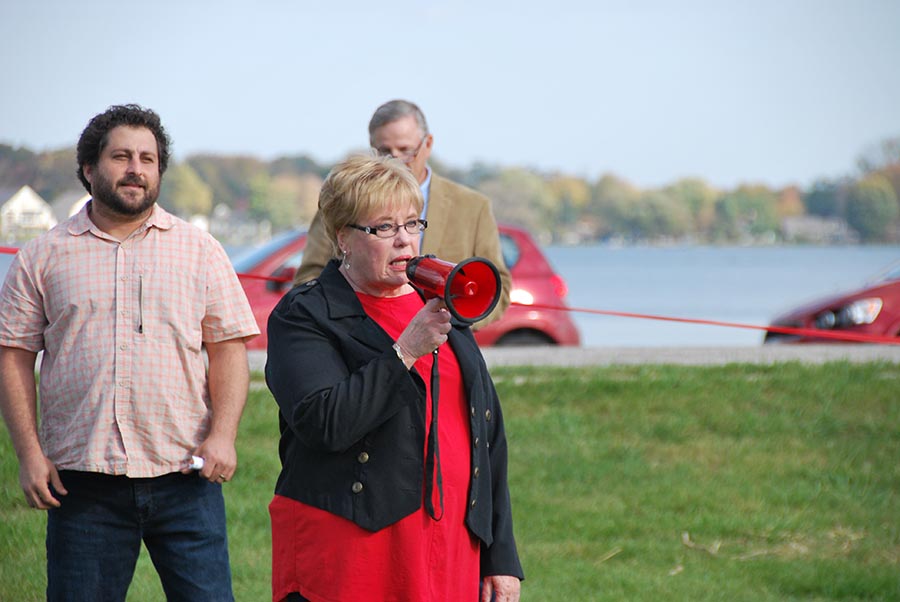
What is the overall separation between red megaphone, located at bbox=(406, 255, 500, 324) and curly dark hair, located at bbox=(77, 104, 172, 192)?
134cm

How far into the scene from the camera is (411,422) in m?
3.04

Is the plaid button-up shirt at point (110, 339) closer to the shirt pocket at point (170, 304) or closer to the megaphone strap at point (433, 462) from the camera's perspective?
the shirt pocket at point (170, 304)

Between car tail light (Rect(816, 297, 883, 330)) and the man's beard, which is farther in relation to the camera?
car tail light (Rect(816, 297, 883, 330))

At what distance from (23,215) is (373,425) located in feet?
12.2

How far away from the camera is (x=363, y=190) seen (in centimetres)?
306

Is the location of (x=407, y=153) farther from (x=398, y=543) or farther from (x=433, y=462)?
(x=398, y=543)

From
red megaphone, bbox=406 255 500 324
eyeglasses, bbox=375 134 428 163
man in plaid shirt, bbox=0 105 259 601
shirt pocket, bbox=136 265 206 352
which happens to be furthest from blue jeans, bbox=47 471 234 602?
eyeglasses, bbox=375 134 428 163

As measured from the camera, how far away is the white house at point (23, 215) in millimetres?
5547

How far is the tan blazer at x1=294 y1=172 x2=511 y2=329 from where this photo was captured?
16.7 feet

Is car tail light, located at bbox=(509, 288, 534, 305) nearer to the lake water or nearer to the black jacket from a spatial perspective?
the lake water

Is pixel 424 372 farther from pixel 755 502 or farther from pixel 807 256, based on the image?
pixel 807 256

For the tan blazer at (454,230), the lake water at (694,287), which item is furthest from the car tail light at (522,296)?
the tan blazer at (454,230)

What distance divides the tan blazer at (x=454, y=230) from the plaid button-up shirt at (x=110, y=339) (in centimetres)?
141

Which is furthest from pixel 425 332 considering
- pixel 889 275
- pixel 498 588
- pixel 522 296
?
pixel 889 275
